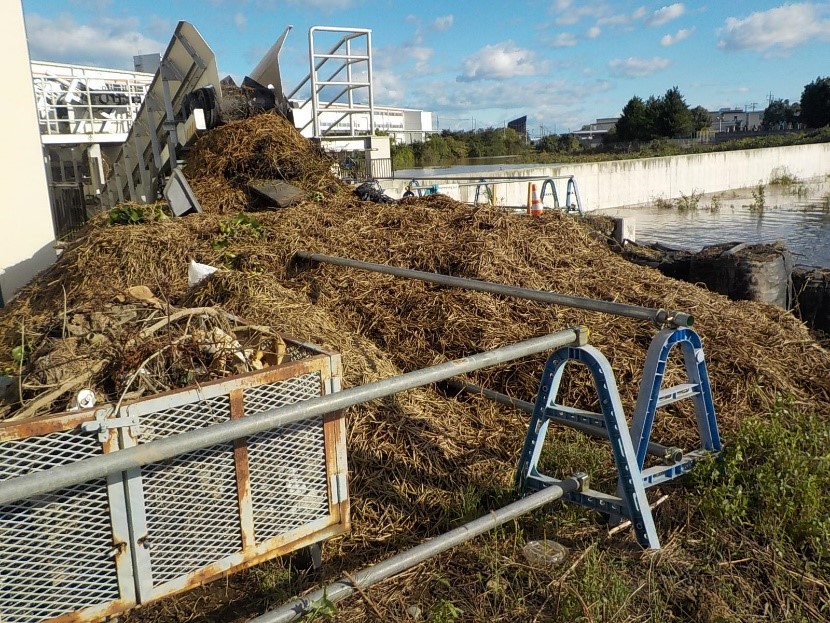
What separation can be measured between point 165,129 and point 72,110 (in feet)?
23.8

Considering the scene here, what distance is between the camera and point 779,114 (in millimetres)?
87062

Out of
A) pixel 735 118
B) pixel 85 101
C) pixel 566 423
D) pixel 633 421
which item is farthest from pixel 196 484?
pixel 735 118

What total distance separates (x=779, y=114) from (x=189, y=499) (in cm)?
10291

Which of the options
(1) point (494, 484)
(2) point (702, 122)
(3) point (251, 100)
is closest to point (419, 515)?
(1) point (494, 484)

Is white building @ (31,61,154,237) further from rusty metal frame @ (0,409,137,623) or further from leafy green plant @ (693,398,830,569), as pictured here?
leafy green plant @ (693,398,830,569)

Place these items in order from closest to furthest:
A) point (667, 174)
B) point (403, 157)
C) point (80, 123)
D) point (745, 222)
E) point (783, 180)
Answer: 1. point (80, 123)
2. point (745, 222)
3. point (667, 174)
4. point (783, 180)
5. point (403, 157)

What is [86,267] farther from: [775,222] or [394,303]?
[775,222]

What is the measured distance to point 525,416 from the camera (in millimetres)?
4191

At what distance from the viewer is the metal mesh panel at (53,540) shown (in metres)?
1.82

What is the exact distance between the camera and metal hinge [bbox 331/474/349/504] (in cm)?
247

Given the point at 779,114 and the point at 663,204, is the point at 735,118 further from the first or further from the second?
the point at 663,204

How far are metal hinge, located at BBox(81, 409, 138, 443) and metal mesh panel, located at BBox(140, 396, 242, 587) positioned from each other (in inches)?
1.8

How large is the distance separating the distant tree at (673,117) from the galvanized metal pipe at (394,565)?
6377cm

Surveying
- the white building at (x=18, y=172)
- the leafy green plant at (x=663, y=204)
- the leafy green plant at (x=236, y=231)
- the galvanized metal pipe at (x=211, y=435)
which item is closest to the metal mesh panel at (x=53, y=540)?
the galvanized metal pipe at (x=211, y=435)
